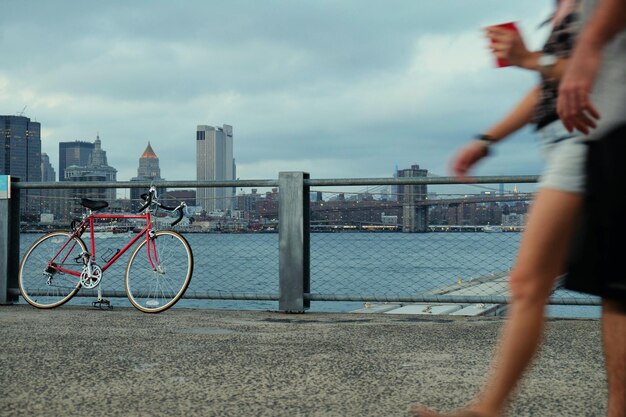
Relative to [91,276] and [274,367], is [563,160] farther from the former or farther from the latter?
[91,276]

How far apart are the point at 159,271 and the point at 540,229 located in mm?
5582

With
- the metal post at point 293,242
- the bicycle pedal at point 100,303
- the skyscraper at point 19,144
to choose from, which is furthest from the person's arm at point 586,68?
the skyscraper at point 19,144

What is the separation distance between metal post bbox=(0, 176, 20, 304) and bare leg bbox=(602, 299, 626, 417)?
21.9 feet

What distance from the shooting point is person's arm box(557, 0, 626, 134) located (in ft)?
5.82

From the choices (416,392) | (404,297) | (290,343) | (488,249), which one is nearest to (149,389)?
(416,392)

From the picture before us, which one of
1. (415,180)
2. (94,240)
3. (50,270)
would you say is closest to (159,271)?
(94,240)

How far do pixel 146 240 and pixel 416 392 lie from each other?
433 cm

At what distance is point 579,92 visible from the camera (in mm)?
1770

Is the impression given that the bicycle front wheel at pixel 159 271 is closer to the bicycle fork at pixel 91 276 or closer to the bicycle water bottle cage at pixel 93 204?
the bicycle fork at pixel 91 276

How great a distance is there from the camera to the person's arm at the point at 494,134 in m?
2.25

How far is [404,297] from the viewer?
6801 mm

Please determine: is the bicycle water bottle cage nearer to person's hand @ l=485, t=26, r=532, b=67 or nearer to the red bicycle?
the red bicycle

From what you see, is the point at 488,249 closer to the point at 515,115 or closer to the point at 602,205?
the point at 515,115

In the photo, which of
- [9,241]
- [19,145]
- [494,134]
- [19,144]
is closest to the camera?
[494,134]
